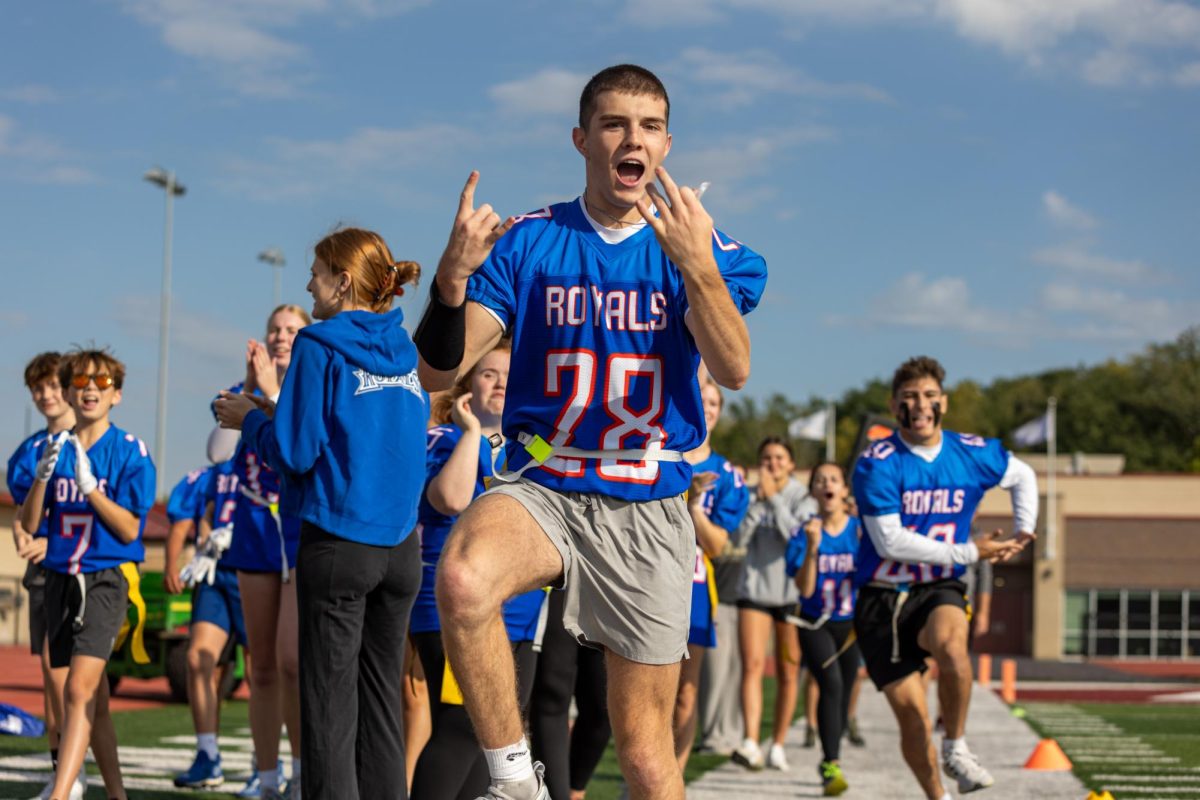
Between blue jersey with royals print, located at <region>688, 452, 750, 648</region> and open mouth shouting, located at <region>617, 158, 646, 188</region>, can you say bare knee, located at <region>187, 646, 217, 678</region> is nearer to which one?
blue jersey with royals print, located at <region>688, 452, 750, 648</region>

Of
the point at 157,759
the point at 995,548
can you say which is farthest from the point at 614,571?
the point at 157,759

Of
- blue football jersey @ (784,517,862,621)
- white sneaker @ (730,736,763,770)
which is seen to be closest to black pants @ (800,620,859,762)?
blue football jersey @ (784,517,862,621)

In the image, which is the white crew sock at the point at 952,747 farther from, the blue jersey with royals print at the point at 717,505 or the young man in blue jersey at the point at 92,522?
the young man in blue jersey at the point at 92,522

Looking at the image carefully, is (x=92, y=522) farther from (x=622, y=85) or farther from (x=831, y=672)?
(x=831, y=672)

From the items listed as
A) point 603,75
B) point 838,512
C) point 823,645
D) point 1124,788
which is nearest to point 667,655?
point 603,75

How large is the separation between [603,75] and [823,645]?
26.0 ft

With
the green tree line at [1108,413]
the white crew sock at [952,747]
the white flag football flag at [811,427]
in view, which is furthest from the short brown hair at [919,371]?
the green tree line at [1108,413]

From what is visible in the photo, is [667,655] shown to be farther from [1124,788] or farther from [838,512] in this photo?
[838,512]

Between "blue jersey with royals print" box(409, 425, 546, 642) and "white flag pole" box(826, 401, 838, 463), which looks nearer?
"blue jersey with royals print" box(409, 425, 546, 642)

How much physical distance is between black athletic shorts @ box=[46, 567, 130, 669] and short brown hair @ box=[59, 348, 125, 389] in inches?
37.0

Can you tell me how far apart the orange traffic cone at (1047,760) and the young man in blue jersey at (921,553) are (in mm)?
3322

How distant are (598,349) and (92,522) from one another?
3.81 meters

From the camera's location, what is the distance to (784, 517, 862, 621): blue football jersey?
12055 mm

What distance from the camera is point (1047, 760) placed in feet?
37.0
